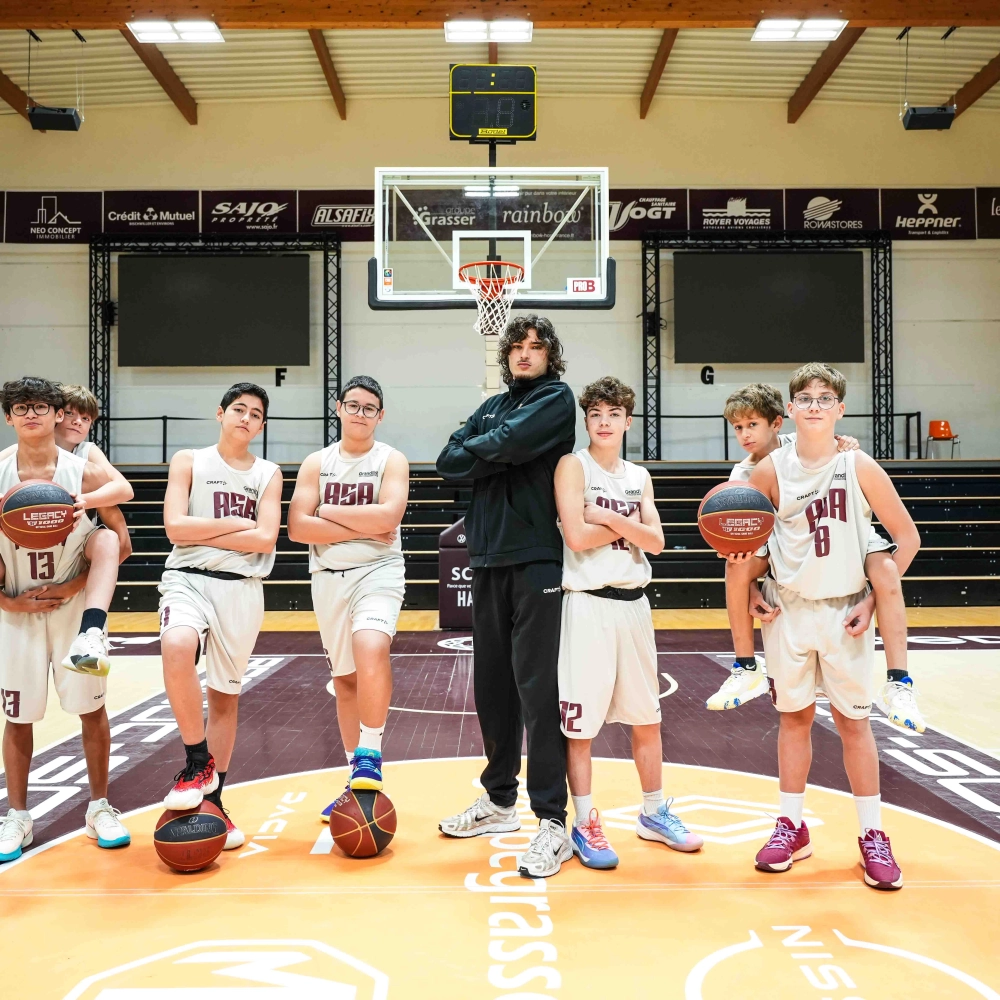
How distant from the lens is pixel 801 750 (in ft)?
9.97

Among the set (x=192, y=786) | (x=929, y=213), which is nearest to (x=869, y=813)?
(x=192, y=786)

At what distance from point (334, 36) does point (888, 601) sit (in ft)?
44.9

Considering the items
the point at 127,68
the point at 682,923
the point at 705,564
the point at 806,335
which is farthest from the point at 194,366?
the point at 682,923

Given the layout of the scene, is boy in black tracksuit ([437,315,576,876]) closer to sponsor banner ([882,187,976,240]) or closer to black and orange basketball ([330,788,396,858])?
black and orange basketball ([330,788,396,858])

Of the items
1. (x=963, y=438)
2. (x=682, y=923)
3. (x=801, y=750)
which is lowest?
(x=682, y=923)

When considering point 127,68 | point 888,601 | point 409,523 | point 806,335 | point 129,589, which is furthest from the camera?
point 806,335

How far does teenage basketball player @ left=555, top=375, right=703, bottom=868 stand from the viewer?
304 centimetres

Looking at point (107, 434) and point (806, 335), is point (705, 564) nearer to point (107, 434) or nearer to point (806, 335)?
point (806, 335)

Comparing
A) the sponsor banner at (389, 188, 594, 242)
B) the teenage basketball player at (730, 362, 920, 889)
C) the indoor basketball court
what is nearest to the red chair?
the indoor basketball court

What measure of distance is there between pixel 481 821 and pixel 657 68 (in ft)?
45.5

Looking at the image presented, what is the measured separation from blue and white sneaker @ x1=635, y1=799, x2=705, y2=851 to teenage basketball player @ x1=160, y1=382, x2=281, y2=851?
1594 millimetres

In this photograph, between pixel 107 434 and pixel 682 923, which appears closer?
pixel 682 923

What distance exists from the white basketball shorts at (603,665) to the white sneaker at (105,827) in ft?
5.82

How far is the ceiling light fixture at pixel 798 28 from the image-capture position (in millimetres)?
10273
